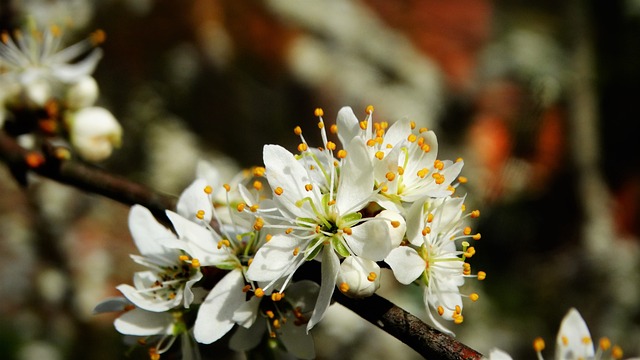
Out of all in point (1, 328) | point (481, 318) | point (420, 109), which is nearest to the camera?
point (1, 328)

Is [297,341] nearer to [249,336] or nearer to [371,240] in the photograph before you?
[249,336]

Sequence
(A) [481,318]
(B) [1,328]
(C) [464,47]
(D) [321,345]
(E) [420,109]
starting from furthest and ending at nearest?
(C) [464,47] < (E) [420,109] < (A) [481,318] < (D) [321,345] < (B) [1,328]

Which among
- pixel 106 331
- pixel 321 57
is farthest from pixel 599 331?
pixel 106 331

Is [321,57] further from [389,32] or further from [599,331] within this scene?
[599,331]

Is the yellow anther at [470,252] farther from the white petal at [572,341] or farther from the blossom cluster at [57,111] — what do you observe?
the blossom cluster at [57,111]

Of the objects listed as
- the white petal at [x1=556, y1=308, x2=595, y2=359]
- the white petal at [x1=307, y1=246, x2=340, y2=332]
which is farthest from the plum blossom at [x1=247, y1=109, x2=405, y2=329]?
the white petal at [x1=556, y1=308, x2=595, y2=359]

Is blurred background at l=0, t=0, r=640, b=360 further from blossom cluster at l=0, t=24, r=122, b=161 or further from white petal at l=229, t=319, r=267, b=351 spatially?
white petal at l=229, t=319, r=267, b=351

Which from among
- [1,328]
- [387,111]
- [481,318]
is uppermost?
[387,111]
